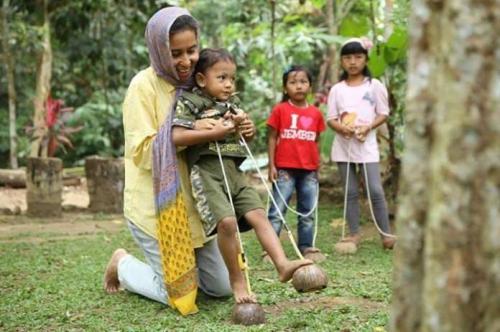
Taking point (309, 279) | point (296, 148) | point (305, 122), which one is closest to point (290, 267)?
point (309, 279)

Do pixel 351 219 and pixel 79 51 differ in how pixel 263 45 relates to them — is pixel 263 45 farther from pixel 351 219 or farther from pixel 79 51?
pixel 351 219

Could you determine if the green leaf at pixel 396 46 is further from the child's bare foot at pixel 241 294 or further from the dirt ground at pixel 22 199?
the dirt ground at pixel 22 199

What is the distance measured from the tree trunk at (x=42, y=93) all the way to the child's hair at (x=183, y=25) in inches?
244

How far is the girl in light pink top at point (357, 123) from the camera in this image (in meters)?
5.39

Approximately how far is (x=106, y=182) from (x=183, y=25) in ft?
16.0

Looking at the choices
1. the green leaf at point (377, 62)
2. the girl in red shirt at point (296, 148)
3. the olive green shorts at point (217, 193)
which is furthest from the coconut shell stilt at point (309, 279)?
the green leaf at point (377, 62)

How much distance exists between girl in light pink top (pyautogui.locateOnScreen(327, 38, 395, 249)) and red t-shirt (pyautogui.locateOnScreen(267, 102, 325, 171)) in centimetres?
29

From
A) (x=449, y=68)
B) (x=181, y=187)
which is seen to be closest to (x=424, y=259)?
(x=449, y=68)

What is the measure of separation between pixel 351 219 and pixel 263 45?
6701 millimetres

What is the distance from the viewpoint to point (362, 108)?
5438 mm

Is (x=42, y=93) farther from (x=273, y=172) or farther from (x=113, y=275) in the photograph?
(x=113, y=275)

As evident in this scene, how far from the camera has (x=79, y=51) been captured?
39.6 ft

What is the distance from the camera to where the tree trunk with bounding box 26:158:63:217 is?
7781 millimetres

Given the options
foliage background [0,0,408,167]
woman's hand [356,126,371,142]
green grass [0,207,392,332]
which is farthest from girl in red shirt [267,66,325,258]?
foliage background [0,0,408,167]
